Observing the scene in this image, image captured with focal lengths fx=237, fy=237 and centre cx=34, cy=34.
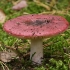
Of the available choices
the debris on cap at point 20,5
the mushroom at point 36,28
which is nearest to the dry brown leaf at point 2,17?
the debris on cap at point 20,5

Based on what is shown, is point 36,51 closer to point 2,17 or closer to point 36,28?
point 36,28

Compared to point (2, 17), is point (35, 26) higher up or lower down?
higher up

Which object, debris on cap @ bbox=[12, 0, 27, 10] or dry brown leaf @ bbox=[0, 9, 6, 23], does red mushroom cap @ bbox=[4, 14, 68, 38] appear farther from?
debris on cap @ bbox=[12, 0, 27, 10]

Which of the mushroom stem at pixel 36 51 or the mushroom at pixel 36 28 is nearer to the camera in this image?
the mushroom at pixel 36 28

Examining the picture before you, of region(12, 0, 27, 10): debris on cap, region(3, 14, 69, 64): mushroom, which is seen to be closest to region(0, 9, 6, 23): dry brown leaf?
Result: region(12, 0, 27, 10): debris on cap

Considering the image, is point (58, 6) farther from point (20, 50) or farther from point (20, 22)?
point (20, 22)

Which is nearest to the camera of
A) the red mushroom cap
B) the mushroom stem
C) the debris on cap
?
the red mushroom cap

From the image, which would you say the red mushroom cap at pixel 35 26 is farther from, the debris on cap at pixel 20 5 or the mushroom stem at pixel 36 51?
the debris on cap at pixel 20 5

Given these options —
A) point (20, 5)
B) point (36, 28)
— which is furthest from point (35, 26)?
point (20, 5)
